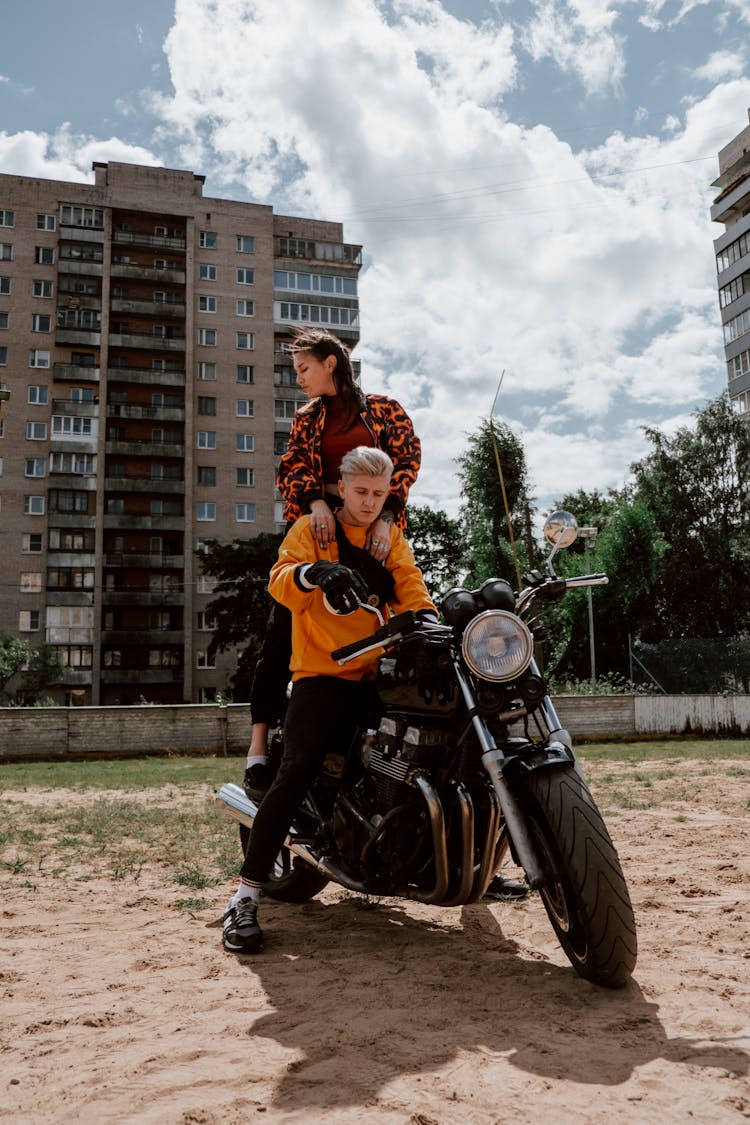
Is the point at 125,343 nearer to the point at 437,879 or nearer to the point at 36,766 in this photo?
the point at 36,766

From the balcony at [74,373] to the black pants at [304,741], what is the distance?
56.9 m

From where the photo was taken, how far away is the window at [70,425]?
182ft

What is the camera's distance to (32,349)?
5612 centimetres

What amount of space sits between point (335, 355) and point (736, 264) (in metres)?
55.7

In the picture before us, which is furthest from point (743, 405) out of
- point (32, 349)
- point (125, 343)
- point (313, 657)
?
point (313, 657)

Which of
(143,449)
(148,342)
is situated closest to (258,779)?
(143,449)

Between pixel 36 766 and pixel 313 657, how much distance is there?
16093mm

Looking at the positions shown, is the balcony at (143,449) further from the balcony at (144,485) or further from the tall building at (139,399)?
the balcony at (144,485)

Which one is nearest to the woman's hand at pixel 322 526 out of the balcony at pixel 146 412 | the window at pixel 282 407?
the balcony at pixel 146 412

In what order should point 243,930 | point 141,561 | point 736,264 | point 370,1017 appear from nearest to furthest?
point 370,1017, point 243,930, point 736,264, point 141,561

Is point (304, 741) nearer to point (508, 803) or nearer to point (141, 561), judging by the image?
point (508, 803)

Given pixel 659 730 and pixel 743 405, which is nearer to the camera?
pixel 659 730

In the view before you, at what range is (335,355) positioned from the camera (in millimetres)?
4449

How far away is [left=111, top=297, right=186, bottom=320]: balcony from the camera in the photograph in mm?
57750
